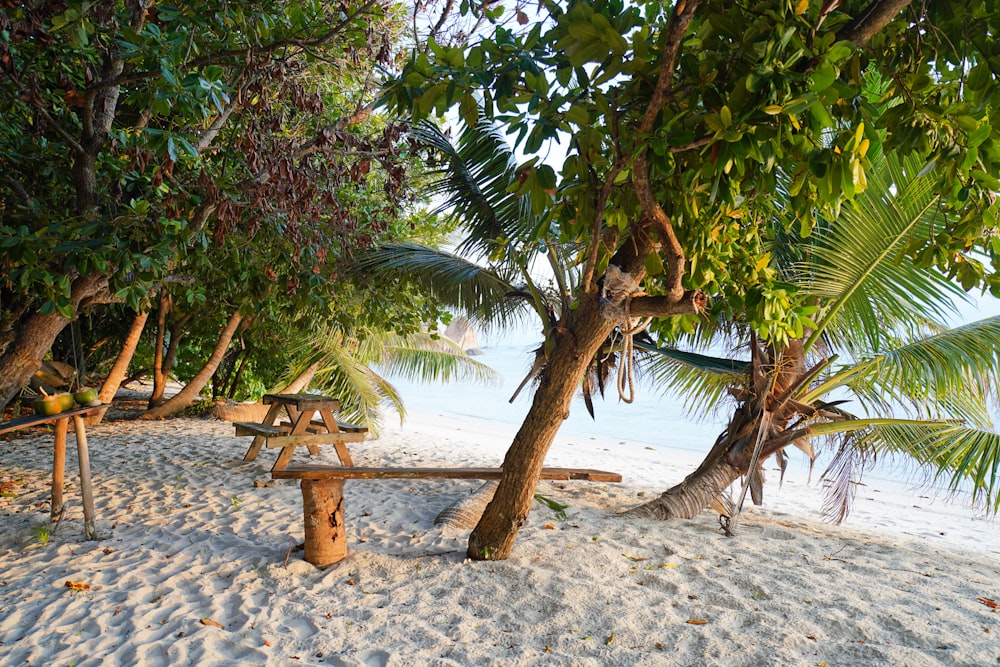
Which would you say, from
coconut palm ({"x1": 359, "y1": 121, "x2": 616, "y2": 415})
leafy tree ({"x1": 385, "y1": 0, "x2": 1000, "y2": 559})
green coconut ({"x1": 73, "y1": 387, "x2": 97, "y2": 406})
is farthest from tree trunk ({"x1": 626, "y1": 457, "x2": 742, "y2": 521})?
green coconut ({"x1": 73, "y1": 387, "x2": 97, "y2": 406})

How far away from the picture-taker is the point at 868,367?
4.57 metres

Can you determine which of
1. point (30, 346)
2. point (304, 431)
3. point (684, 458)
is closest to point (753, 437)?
point (304, 431)

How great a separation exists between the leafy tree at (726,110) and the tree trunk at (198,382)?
6760 mm

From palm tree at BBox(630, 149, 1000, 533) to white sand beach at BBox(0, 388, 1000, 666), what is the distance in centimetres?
56

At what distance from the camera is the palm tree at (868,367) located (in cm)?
424

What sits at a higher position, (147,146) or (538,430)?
(147,146)

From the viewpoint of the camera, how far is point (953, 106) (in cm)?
193

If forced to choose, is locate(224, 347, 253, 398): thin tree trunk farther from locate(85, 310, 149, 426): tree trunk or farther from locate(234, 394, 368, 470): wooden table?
locate(234, 394, 368, 470): wooden table

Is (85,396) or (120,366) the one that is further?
(120,366)

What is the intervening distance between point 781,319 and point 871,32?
116 cm

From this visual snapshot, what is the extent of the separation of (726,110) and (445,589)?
8.38ft

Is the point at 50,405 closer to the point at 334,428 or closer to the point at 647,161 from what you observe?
the point at 334,428

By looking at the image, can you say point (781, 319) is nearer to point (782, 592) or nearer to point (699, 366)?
point (782, 592)

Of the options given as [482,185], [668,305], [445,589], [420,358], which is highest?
[482,185]
